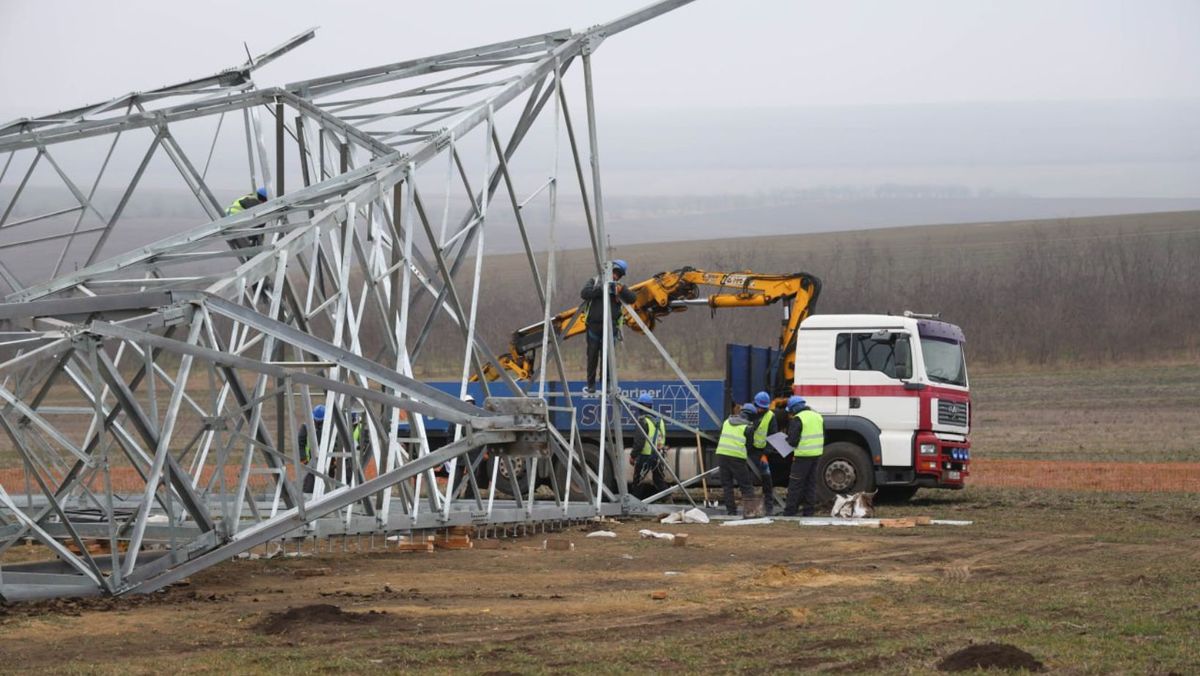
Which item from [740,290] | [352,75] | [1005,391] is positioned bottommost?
[1005,391]

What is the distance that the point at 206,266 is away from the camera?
62.3 meters

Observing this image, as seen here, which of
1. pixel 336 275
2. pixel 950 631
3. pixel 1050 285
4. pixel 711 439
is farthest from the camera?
pixel 1050 285

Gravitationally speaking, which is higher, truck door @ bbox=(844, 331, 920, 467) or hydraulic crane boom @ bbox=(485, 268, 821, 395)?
hydraulic crane boom @ bbox=(485, 268, 821, 395)

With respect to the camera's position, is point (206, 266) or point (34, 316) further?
point (206, 266)

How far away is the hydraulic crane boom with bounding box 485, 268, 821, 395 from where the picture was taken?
24922 millimetres

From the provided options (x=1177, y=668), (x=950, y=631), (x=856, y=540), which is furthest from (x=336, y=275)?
(x=1177, y=668)

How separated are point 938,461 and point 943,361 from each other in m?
1.74

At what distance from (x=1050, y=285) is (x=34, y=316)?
62095 mm

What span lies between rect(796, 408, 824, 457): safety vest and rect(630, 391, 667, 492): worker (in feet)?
7.58

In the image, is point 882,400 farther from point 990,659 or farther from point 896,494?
point 990,659

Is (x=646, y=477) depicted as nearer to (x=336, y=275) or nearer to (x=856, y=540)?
(x=856, y=540)

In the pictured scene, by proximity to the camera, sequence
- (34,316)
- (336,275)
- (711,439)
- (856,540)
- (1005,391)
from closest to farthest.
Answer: (34,316), (336,275), (856,540), (711,439), (1005,391)

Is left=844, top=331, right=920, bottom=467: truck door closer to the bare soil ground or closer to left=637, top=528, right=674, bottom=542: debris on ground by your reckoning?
the bare soil ground

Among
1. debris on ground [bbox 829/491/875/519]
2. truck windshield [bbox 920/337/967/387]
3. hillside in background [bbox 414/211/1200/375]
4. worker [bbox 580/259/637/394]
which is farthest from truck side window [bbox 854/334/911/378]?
hillside in background [bbox 414/211/1200/375]
